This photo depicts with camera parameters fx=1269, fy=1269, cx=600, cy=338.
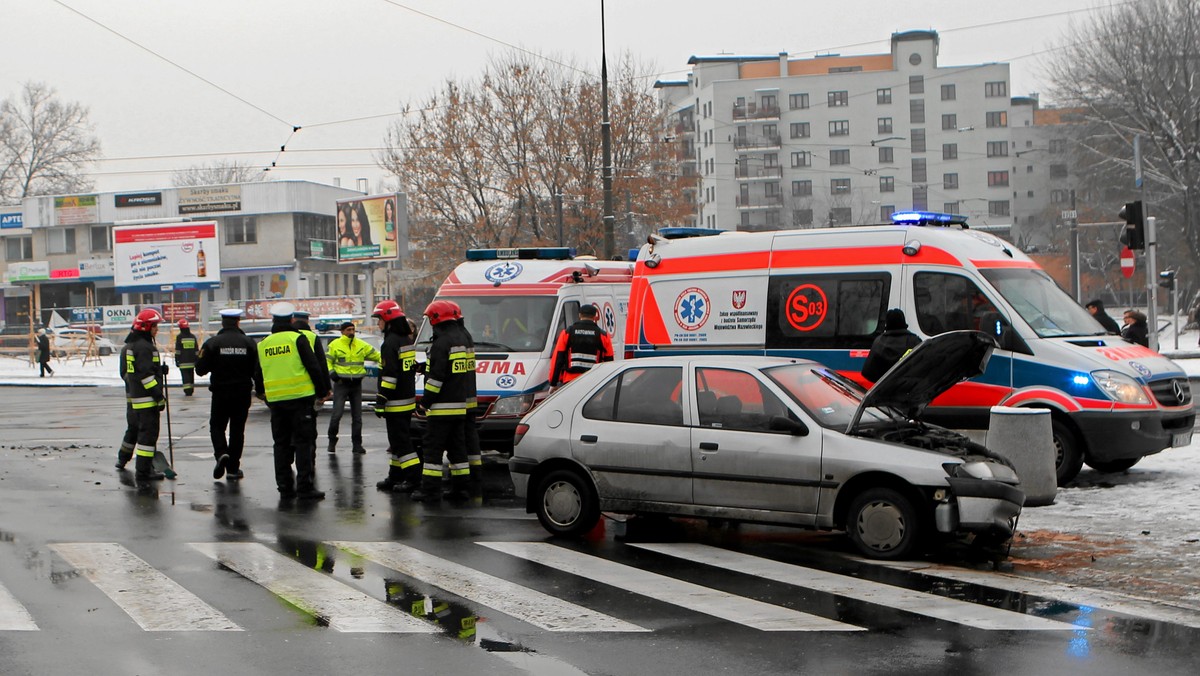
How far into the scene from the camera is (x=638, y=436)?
31.1ft

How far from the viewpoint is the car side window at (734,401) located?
9.09m

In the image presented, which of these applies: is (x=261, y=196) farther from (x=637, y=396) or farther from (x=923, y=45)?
(x=637, y=396)

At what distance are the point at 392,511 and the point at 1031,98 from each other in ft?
392

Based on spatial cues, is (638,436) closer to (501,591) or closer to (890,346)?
(501,591)

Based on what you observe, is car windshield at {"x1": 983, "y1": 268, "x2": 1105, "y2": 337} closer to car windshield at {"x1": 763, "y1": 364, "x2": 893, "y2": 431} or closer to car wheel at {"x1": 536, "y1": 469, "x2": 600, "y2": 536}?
car windshield at {"x1": 763, "y1": 364, "x2": 893, "y2": 431}

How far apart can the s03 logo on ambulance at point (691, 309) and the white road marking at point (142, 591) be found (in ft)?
21.7

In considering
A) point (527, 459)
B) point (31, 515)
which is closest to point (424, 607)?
point (527, 459)

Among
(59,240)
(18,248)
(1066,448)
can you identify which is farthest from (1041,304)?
(18,248)

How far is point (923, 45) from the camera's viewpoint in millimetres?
101812

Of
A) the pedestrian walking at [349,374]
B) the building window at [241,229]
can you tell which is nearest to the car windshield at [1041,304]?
the pedestrian walking at [349,374]

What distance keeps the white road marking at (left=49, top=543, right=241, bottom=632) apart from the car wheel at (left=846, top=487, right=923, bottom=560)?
13.7ft

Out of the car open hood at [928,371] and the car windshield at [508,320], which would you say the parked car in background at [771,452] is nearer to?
the car open hood at [928,371]

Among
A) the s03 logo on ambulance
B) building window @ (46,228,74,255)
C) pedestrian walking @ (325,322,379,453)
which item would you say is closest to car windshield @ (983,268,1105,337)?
the s03 logo on ambulance

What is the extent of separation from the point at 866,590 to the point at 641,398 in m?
2.51
